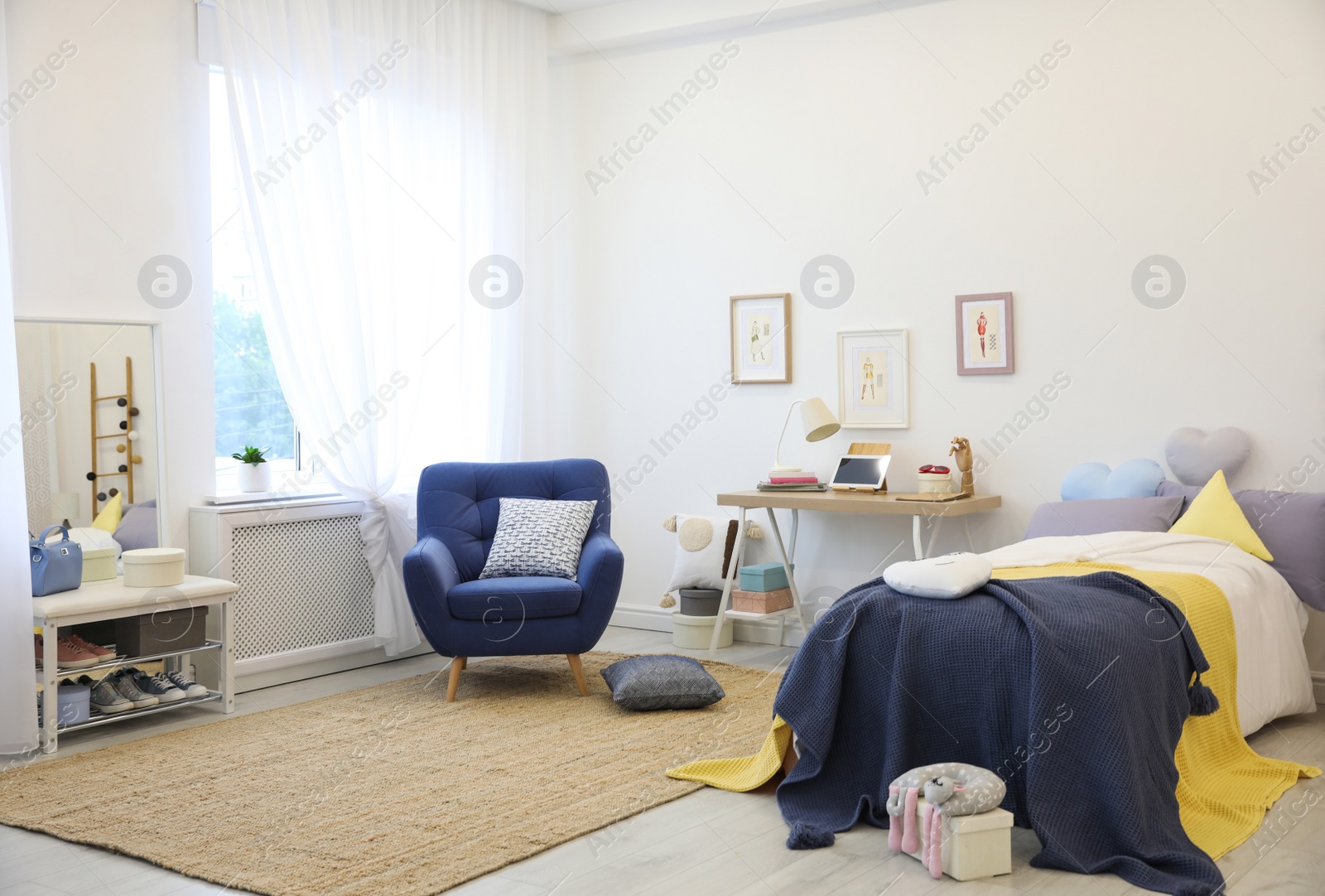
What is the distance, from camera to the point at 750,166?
545cm

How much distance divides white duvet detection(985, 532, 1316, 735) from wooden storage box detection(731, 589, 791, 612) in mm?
1360

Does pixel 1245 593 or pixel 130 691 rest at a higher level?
pixel 1245 593

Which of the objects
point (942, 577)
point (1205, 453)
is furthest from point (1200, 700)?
point (1205, 453)

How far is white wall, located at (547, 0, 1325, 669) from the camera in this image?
4.22 metres

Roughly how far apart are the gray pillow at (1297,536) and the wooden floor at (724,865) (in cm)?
90

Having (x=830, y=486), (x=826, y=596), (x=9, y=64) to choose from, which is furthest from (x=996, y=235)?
(x=9, y=64)

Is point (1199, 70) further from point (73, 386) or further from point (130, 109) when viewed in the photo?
point (73, 386)

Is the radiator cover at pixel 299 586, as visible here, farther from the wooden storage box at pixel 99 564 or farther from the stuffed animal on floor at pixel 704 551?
the stuffed animal on floor at pixel 704 551

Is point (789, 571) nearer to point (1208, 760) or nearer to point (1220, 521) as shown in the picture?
point (1220, 521)

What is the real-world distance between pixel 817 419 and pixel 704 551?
906mm

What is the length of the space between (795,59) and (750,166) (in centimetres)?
52

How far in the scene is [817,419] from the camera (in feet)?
16.1

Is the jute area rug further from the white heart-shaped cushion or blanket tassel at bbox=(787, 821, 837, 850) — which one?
the white heart-shaped cushion

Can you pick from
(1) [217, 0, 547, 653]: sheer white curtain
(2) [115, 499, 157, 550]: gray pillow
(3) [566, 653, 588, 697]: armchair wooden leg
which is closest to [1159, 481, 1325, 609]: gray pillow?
(3) [566, 653, 588, 697]: armchair wooden leg
